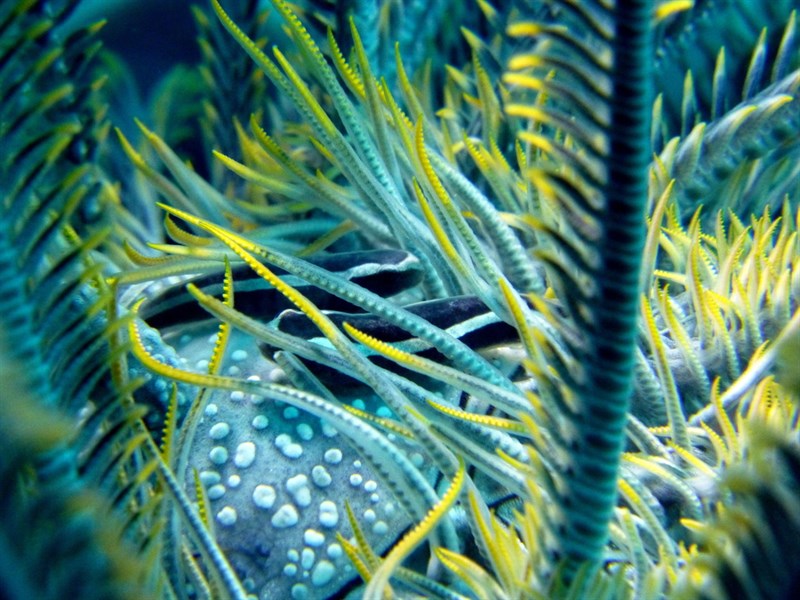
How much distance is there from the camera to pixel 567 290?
0.53 metres

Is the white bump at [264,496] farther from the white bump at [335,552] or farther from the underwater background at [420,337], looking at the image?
the white bump at [335,552]

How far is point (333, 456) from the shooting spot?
908 millimetres

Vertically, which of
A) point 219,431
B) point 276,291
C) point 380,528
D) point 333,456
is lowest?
point 380,528

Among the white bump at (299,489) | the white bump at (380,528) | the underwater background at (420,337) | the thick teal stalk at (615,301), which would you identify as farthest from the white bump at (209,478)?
the thick teal stalk at (615,301)

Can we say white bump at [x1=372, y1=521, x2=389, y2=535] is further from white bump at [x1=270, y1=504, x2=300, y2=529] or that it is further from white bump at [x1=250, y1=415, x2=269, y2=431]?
white bump at [x1=250, y1=415, x2=269, y2=431]

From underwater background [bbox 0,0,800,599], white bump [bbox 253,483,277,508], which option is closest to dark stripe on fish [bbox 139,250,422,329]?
underwater background [bbox 0,0,800,599]

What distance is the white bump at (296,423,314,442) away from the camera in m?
0.92

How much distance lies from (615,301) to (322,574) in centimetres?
57

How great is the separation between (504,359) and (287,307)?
1.32 feet

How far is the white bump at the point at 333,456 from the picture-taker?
0.91 meters

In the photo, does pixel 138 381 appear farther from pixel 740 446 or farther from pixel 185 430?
pixel 740 446

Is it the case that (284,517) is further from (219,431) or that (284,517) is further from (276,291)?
(276,291)

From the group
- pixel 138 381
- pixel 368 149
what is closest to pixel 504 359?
pixel 368 149

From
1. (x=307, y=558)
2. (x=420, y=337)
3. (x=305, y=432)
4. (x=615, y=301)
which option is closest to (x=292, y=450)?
(x=305, y=432)
